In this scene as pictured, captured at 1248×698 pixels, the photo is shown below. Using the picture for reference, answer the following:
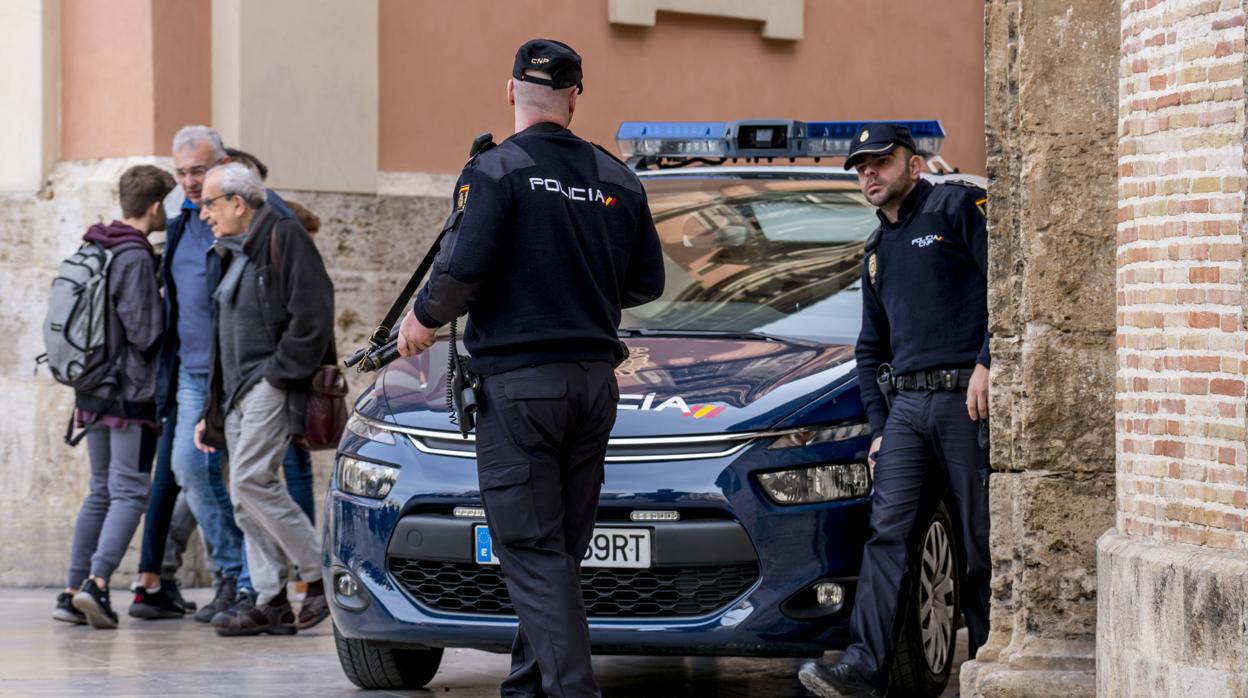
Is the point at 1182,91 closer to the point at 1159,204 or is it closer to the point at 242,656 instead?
the point at 1159,204

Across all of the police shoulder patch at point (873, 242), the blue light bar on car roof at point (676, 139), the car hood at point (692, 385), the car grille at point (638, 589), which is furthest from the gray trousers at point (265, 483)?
the police shoulder patch at point (873, 242)

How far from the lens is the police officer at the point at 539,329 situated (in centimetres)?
581

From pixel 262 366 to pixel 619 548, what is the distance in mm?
2810

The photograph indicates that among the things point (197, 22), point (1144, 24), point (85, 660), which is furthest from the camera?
point (197, 22)

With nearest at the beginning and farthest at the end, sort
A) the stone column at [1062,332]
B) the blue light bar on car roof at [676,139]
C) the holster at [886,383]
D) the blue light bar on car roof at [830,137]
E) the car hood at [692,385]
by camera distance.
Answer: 1. the stone column at [1062,332]
2. the car hood at [692,385]
3. the holster at [886,383]
4. the blue light bar on car roof at [830,137]
5. the blue light bar on car roof at [676,139]

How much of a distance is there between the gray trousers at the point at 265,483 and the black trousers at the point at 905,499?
→ 3.05 m

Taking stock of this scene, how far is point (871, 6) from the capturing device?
1432 cm

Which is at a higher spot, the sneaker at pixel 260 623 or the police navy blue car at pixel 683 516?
the police navy blue car at pixel 683 516

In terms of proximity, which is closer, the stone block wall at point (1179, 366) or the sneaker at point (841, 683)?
the stone block wall at point (1179, 366)

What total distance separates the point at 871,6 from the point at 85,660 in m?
7.78

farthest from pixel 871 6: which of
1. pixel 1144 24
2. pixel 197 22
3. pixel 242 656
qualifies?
pixel 1144 24

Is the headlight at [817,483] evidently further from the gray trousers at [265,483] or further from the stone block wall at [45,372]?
the stone block wall at [45,372]

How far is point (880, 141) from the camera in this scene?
7250mm

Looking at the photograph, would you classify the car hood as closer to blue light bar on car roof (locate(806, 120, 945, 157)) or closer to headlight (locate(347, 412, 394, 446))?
headlight (locate(347, 412, 394, 446))
